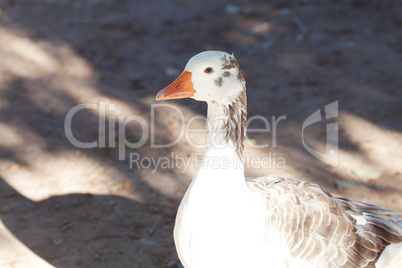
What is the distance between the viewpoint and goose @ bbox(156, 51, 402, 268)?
98.3 inches

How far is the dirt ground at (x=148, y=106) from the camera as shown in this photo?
3639 mm

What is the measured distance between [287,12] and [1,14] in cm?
380

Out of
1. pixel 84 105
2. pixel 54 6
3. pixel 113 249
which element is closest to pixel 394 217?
pixel 113 249

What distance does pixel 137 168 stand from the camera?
423 centimetres

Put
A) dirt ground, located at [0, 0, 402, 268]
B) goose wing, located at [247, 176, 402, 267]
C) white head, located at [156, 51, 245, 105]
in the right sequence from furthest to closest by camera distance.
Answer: dirt ground, located at [0, 0, 402, 268] < goose wing, located at [247, 176, 402, 267] < white head, located at [156, 51, 245, 105]

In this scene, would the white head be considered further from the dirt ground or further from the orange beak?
the dirt ground

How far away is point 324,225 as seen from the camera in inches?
107

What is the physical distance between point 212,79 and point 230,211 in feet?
2.25

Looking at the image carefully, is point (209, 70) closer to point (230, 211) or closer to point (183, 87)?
point (183, 87)

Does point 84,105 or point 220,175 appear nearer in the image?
point 220,175

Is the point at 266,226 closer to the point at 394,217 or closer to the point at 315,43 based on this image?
the point at 394,217

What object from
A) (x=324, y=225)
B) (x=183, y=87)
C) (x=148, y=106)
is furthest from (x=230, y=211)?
(x=148, y=106)

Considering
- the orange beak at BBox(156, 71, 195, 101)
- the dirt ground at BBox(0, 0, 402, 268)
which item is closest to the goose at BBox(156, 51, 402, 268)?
the orange beak at BBox(156, 71, 195, 101)

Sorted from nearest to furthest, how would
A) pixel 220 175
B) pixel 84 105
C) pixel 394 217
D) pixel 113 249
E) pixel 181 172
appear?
pixel 220 175
pixel 394 217
pixel 113 249
pixel 181 172
pixel 84 105
